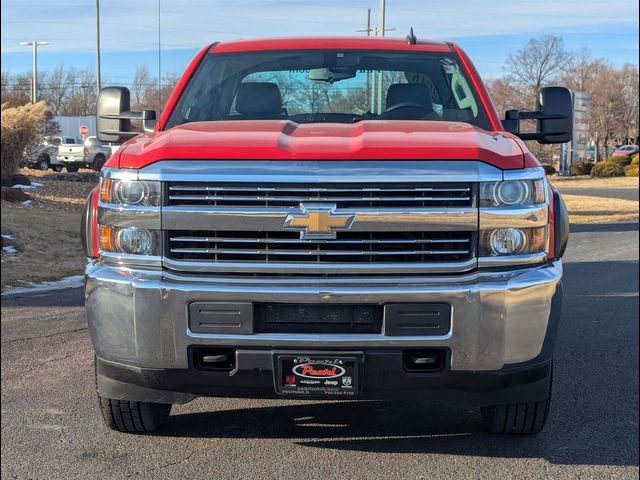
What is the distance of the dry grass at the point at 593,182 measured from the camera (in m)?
37.5

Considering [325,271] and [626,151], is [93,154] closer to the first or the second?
[325,271]

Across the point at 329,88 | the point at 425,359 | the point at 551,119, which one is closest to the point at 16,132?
the point at 329,88

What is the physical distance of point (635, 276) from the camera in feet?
34.5

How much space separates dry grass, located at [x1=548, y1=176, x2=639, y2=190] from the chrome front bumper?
111 feet

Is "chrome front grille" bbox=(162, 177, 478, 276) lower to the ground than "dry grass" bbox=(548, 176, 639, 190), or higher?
higher

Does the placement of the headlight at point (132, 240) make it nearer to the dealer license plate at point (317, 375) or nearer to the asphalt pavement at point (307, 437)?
the dealer license plate at point (317, 375)

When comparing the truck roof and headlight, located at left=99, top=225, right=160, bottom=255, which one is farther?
the truck roof

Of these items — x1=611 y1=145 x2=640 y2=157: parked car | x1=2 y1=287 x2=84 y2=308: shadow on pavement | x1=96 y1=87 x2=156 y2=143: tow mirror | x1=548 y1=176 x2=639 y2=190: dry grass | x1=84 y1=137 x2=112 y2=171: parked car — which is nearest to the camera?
x1=96 y1=87 x2=156 y2=143: tow mirror

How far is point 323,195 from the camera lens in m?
3.47

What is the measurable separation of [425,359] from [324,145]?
102cm

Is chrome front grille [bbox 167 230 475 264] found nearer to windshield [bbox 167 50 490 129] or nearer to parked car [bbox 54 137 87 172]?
windshield [bbox 167 50 490 129]

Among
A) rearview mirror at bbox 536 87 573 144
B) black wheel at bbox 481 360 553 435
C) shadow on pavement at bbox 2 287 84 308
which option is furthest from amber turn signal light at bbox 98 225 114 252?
shadow on pavement at bbox 2 287 84 308

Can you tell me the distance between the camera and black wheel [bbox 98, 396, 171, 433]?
4.04m

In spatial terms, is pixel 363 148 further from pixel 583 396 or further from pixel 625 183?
pixel 625 183
